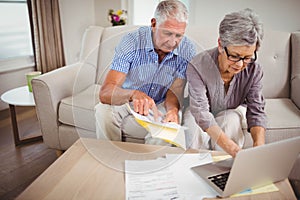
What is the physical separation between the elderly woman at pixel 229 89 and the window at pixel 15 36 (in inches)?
81.0

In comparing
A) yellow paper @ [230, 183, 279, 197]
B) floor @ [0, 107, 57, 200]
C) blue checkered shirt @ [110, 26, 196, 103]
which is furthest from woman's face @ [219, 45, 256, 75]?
floor @ [0, 107, 57, 200]

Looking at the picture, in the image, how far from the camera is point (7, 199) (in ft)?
4.53

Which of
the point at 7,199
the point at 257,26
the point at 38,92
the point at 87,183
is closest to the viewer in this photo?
the point at 87,183

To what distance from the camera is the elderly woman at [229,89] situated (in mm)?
1037

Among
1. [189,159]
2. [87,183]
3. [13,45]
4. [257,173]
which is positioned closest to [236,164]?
[257,173]

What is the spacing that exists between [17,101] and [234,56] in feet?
4.26

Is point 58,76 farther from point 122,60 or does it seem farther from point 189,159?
point 189,159

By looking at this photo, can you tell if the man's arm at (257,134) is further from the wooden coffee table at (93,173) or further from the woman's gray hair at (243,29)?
the woman's gray hair at (243,29)

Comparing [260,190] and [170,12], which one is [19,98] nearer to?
[170,12]

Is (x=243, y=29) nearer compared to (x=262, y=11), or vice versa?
(x=243, y=29)

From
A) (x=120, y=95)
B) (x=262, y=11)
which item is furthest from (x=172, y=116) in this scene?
(x=262, y=11)

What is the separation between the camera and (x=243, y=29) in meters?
1.02

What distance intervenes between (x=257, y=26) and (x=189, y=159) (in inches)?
20.6

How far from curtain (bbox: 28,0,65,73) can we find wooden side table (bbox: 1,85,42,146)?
0.78m
